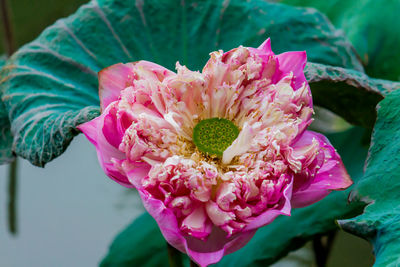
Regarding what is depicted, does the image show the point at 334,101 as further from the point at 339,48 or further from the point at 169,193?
the point at 169,193

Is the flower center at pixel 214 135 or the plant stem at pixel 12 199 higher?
the flower center at pixel 214 135

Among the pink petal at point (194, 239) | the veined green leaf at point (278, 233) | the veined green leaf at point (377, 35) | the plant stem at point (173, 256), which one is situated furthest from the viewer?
the veined green leaf at point (377, 35)

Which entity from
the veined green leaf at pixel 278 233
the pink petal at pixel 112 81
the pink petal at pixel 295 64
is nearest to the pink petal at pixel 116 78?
the pink petal at pixel 112 81

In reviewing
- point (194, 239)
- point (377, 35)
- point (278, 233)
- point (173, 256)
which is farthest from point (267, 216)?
point (377, 35)

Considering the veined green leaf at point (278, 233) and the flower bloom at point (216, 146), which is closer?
the flower bloom at point (216, 146)

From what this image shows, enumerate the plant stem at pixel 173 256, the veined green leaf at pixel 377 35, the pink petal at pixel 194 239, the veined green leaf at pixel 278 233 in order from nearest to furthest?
1. the pink petal at pixel 194 239
2. the plant stem at pixel 173 256
3. the veined green leaf at pixel 278 233
4. the veined green leaf at pixel 377 35

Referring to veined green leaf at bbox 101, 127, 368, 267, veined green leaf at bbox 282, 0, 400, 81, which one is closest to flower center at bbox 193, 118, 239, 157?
veined green leaf at bbox 101, 127, 368, 267

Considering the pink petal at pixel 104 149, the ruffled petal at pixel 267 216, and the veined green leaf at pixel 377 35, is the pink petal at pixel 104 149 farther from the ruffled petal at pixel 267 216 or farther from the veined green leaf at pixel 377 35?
the veined green leaf at pixel 377 35

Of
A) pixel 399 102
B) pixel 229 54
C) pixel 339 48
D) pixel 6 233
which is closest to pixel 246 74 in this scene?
pixel 229 54
